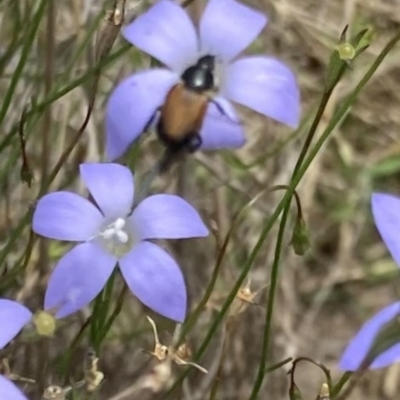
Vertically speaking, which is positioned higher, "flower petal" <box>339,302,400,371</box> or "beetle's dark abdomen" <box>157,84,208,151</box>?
"beetle's dark abdomen" <box>157,84,208,151</box>

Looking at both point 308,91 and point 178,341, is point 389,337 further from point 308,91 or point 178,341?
point 308,91

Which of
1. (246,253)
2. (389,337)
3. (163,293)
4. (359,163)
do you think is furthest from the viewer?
(359,163)

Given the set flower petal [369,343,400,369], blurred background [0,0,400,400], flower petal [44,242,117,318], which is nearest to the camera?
flower petal [369,343,400,369]

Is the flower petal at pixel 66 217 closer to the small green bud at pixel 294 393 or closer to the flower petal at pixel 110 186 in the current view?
the flower petal at pixel 110 186

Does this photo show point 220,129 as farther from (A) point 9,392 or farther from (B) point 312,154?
(A) point 9,392

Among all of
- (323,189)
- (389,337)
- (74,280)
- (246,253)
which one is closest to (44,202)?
(74,280)

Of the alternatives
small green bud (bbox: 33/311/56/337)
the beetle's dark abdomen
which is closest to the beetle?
the beetle's dark abdomen

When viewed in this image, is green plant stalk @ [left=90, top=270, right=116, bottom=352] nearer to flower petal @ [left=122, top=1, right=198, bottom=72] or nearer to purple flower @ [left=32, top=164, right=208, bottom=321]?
purple flower @ [left=32, top=164, right=208, bottom=321]

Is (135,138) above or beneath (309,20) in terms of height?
above
